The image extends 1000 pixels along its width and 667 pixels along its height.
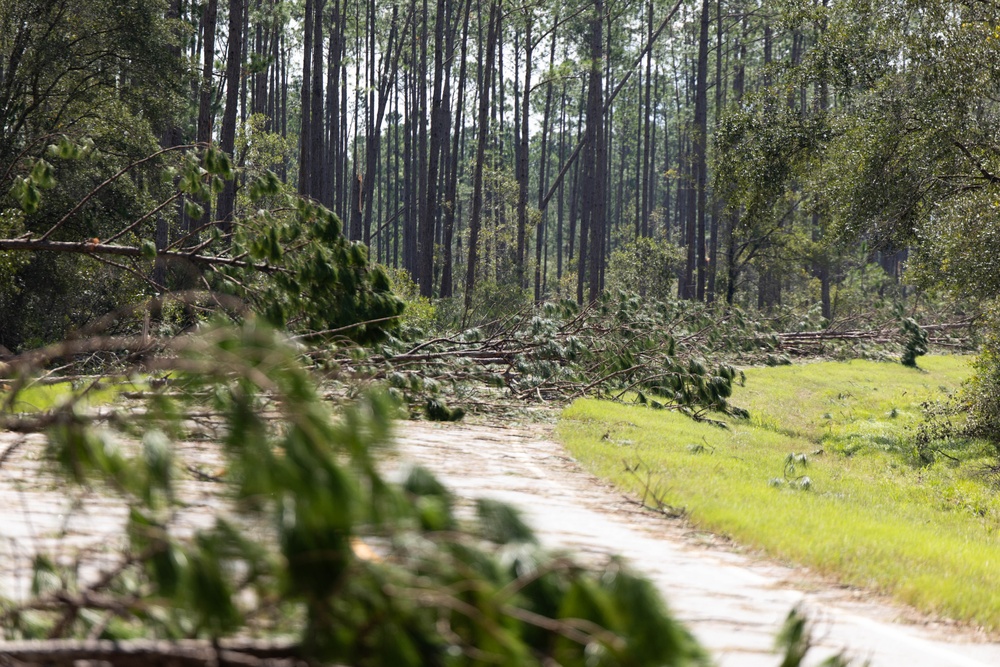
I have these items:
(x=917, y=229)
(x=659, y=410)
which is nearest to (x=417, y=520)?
(x=659, y=410)

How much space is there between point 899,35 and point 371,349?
11012mm

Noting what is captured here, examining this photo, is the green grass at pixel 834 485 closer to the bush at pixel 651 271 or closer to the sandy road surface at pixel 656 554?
the sandy road surface at pixel 656 554

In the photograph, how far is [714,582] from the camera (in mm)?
4570

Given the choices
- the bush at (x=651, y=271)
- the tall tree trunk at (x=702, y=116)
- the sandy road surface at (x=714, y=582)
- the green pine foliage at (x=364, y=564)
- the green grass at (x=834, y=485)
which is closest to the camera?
the green pine foliage at (x=364, y=564)

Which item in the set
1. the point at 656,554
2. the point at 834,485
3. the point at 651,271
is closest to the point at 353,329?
the point at 656,554

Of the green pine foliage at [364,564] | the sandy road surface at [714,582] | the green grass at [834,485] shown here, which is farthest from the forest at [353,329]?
the sandy road surface at [714,582]

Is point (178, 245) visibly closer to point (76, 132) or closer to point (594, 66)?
point (76, 132)

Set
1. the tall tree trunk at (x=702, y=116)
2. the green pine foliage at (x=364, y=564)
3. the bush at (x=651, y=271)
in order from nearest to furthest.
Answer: the green pine foliage at (x=364, y=564) → the tall tree trunk at (x=702, y=116) → the bush at (x=651, y=271)

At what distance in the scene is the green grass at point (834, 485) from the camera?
17.4 ft

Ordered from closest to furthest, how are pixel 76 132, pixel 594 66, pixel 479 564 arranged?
1. pixel 479 564
2. pixel 76 132
3. pixel 594 66

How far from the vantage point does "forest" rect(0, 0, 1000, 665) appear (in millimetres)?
1806

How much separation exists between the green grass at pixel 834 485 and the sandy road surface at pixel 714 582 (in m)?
0.30

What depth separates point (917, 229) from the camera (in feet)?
51.1

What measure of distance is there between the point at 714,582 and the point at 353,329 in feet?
13.7
